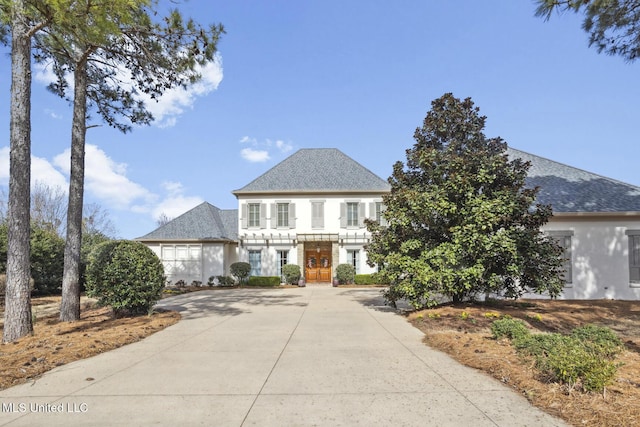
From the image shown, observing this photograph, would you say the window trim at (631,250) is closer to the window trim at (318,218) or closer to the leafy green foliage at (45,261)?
the window trim at (318,218)

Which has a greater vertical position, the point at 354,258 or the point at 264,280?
the point at 354,258

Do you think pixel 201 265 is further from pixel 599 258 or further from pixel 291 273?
pixel 599 258

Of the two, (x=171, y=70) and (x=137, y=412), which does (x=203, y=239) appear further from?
(x=137, y=412)

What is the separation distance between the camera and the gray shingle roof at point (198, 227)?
2558cm

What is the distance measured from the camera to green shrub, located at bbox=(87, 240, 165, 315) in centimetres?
946

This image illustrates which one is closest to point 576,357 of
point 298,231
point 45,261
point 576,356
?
point 576,356

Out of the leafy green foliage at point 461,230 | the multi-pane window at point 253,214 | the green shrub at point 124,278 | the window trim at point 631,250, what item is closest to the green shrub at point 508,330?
the leafy green foliage at point 461,230

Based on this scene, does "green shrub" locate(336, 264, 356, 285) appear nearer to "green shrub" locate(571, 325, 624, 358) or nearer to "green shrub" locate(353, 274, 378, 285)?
"green shrub" locate(353, 274, 378, 285)

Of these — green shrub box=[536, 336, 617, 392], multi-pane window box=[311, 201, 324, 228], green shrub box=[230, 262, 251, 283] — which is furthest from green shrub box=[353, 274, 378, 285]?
green shrub box=[536, 336, 617, 392]

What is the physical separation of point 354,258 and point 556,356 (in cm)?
1969

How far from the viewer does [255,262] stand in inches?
952

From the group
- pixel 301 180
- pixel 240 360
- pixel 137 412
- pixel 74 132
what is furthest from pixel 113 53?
pixel 301 180

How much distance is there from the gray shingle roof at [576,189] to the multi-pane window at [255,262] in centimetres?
1517

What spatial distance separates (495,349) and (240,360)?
4009mm
